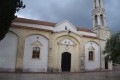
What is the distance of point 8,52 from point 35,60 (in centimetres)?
379

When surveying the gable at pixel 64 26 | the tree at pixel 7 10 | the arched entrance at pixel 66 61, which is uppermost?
the gable at pixel 64 26

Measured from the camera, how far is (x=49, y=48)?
24250 mm

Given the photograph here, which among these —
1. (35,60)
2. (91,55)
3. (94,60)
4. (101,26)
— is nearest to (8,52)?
(35,60)

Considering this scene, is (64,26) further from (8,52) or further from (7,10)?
(7,10)

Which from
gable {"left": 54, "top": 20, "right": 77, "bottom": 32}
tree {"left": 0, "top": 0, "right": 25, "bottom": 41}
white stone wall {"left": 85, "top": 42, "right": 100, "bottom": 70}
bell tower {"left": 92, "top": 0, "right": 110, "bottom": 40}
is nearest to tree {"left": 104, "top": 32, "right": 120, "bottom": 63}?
white stone wall {"left": 85, "top": 42, "right": 100, "bottom": 70}

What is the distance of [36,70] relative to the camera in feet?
75.6

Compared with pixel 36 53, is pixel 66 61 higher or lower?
lower

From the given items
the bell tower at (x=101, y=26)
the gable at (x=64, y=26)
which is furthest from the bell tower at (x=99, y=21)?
the gable at (x=64, y=26)

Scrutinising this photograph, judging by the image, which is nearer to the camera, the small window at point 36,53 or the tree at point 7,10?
the tree at point 7,10

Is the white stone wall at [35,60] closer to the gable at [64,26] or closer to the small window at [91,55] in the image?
the gable at [64,26]

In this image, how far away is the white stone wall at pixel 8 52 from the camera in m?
21.3

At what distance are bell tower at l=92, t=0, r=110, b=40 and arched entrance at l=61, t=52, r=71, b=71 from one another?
25.8 ft

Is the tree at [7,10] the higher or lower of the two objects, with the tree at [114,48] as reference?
higher

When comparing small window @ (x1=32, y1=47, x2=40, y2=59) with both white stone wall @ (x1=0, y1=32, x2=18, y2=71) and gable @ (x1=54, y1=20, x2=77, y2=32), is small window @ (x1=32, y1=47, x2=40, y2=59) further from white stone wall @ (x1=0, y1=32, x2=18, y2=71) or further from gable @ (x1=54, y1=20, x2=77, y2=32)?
gable @ (x1=54, y1=20, x2=77, y2=32)
